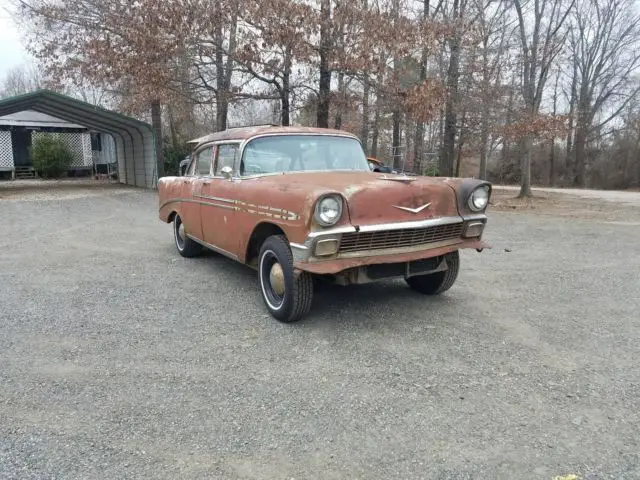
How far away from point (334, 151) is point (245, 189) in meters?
1.30

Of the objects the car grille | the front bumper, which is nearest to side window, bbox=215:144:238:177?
the front bumper

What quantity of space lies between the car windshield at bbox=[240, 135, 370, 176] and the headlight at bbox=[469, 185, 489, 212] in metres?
1.43

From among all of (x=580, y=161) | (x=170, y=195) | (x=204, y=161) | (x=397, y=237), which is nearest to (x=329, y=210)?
(x=397, y=237)

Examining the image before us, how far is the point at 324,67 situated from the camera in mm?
13812

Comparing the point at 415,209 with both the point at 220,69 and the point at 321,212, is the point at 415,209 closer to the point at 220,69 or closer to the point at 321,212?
the point at 321,212

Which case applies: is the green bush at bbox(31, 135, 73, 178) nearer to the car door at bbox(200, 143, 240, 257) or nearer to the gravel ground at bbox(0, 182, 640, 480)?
the gravel ground at bbox(0, 182, 640, 480)

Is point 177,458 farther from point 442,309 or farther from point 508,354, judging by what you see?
point 442,309

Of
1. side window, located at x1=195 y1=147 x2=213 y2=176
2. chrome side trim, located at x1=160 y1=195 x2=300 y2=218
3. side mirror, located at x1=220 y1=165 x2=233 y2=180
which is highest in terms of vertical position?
side window, located at x1=195 y1=147 x2=213 y2=176

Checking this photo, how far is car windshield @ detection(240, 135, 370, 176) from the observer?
5301 millimetres

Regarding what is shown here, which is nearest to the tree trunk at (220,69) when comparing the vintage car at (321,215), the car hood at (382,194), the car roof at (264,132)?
the car roof at (264,132)

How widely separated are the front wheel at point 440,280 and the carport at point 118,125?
15301 millimetres

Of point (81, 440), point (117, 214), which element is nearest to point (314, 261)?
point (81, 440)

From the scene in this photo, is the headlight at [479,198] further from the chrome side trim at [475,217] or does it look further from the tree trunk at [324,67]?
the tree trunk at [324,67]

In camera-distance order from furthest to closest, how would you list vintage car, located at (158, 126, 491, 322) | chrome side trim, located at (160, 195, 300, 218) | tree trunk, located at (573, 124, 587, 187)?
1. tree trunk, located at (573, 124, 587, 187)
2. chrome side trim, located at (160, 195, 300, 218)
3. vintage car, located at (158, 126, 491, 322)
